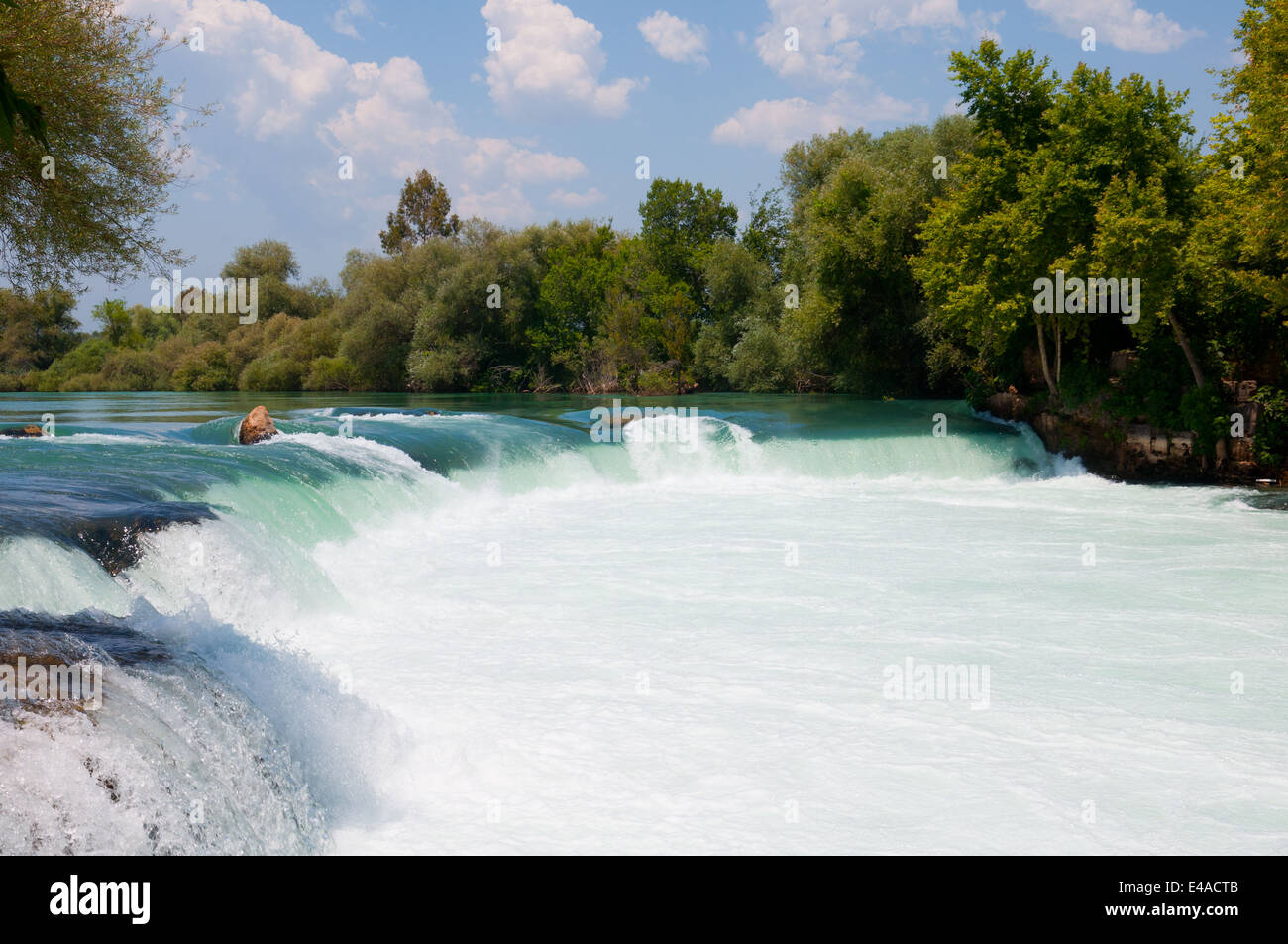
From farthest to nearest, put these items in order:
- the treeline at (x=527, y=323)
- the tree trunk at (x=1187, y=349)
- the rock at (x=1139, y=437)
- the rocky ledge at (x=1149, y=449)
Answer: the treeline at (x=527, y=323) < the rock at (x=1139, y=437) < the tree trunk at (x=1187, y=349) < the rocky ledge at (x=1149, y=449)

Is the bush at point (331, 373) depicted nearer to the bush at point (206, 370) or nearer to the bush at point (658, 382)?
the bush at point (206, 370)

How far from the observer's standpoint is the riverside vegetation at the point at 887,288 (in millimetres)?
15445

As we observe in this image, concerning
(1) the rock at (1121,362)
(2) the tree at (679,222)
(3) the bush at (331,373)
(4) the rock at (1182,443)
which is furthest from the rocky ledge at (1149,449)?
(3) the bush at (331,373)

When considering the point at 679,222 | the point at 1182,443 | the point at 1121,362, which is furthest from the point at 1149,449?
the point at 679,222

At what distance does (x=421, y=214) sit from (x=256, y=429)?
62.1 metres

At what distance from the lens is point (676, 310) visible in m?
43.3

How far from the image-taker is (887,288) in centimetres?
2881

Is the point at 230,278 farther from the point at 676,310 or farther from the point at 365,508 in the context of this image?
the point at 365,508

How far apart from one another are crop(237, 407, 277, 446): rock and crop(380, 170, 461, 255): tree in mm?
60041

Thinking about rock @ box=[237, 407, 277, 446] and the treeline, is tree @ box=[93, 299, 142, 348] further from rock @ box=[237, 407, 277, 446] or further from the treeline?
rock @ box=[237, 407, 277, 446]

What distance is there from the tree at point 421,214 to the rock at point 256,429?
Answer: 60.0 meters

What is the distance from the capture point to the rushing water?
14.6 ft

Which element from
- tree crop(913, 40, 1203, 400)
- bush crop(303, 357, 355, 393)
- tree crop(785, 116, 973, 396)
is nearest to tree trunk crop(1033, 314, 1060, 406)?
tree crop(913, 40, 1203, 400)
